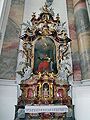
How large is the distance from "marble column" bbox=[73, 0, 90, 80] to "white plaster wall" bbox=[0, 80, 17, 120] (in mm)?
2041

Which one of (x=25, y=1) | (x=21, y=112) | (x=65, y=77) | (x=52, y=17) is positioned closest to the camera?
(x=21, y=112)

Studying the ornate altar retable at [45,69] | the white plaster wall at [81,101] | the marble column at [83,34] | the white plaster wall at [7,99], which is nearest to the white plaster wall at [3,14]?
the ornate altar retable at [45,69]

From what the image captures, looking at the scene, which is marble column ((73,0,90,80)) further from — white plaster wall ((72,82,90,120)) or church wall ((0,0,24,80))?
church wall ((0,0,24,80))

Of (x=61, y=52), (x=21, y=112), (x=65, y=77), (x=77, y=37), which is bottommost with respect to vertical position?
(x=21, y=112)

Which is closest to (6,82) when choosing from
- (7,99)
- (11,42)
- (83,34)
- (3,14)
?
(7,99)

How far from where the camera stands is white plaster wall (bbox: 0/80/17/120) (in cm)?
640

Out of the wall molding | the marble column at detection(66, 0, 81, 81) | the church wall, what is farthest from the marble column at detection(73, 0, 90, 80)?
the wall molding

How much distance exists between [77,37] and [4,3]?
2.50 metres

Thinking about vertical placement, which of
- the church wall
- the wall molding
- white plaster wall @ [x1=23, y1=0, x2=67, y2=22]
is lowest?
the wall molding

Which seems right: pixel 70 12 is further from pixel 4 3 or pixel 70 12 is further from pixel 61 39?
pixel 4 3

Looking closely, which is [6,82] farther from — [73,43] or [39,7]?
[39,7]

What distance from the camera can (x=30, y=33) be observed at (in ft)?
24.4

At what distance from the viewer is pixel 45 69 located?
272 inches

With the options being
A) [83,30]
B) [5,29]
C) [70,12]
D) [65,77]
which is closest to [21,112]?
[65,77]
